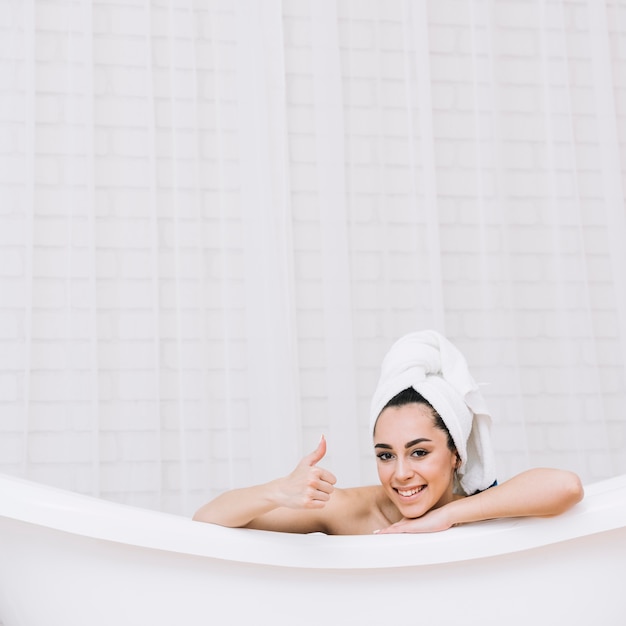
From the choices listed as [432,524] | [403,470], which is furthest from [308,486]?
[403,470]

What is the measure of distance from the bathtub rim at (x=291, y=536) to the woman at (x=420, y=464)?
4 centimetres

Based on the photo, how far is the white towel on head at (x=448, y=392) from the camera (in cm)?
152

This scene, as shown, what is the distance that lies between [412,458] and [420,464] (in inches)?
0.7

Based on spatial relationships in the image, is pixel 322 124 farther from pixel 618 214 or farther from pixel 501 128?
pixel 618 214

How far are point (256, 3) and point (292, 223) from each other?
64 cm

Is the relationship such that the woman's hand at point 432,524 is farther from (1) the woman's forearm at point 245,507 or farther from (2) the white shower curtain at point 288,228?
(2) the white shower curtain at point 288,228

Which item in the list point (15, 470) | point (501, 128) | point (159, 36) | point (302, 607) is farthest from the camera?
point (501, 128)

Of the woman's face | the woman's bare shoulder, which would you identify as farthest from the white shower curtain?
the woman's face

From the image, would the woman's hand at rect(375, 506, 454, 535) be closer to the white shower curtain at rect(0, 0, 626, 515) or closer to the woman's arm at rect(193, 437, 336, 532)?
the woman's arm at rect(193, 437, 336, 532)

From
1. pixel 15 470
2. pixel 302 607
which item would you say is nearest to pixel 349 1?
pixel 15 470

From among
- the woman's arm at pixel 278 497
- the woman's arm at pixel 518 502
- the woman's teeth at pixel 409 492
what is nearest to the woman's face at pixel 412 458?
the woman's teeth at pixel 409 492

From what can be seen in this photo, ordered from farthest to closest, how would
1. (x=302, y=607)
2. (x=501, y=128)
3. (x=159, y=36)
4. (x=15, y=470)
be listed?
(x=501, y=128) → (x=159, y=36) → (x=15, y=470) → (x=302, y=607)

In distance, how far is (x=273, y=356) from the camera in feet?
7.93

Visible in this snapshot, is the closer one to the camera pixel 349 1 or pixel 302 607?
pixel 302 607
